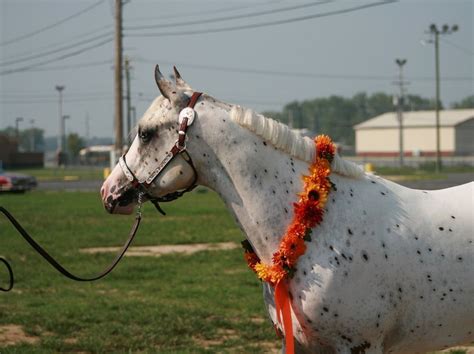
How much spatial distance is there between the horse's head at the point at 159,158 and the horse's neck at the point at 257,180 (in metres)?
0.17

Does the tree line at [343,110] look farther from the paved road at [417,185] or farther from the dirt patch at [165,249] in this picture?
the dirt patch at [165,249]

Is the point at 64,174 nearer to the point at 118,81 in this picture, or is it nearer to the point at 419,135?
the point at 118,81

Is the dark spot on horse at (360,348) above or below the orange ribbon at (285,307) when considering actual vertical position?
below

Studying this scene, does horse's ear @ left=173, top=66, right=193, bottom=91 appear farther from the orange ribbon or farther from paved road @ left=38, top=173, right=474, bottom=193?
paved road @ left=38, top=173, right=474, bottom=193

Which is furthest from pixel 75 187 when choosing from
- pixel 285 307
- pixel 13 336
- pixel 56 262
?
pixel 285 307

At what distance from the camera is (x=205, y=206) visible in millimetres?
25906

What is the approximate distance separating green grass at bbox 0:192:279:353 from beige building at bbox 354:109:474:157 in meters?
70.4

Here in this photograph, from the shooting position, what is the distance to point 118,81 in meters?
29.6

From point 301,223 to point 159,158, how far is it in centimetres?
88

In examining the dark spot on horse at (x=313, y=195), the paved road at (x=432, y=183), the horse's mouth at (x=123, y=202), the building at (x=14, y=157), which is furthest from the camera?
the building at (x=14, y=157)

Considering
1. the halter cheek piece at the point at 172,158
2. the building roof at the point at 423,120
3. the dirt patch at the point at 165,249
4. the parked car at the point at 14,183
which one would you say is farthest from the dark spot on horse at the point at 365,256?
the building roof at the point at 423,120

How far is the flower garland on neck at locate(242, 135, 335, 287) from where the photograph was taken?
4086 millimetres

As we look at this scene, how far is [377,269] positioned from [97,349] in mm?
4213

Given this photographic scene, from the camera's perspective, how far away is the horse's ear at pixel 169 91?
426cm
